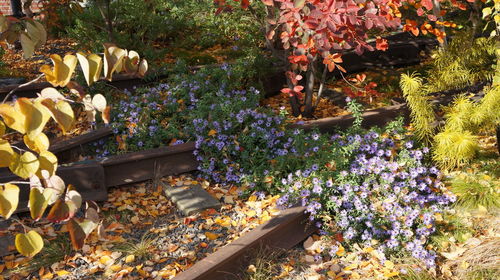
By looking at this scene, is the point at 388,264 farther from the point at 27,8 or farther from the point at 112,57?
the point at 27,8

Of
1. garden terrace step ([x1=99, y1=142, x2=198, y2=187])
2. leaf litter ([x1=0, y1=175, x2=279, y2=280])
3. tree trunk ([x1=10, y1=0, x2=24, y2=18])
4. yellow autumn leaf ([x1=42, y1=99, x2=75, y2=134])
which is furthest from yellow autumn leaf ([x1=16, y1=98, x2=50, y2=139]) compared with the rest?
tree trunk ([x1=10, y1=0, x2=24, y2=18])

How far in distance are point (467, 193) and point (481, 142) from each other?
1.44 meters

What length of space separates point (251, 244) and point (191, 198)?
3.19 ft

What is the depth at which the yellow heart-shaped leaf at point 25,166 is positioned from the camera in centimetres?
184

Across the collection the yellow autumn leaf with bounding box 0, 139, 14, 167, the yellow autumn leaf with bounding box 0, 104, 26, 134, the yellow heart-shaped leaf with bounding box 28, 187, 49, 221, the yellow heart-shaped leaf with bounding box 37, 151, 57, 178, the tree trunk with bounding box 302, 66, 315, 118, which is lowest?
the tree trunk with bounding box 302, 66, 315, 118

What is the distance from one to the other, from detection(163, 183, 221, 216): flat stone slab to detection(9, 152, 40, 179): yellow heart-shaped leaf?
105 inches

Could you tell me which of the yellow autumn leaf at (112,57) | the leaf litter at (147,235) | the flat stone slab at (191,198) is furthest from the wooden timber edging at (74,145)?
the yellow autumn leaf at (112,57)

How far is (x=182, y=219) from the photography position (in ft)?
14.7

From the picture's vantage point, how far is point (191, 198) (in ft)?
15.4

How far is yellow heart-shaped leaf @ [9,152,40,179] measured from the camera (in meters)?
1.84

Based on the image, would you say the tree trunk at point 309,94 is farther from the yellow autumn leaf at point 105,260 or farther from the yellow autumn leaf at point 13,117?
the yellow autumn leaf at point 13,117

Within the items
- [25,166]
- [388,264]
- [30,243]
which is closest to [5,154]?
[25,166]

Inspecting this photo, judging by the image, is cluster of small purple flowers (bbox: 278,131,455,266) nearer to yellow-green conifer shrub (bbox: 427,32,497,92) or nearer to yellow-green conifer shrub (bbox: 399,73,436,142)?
yellow-green conifer shrub (bbox: 399,73,436,142)

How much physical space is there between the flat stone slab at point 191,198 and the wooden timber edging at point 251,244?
2.09 feet
